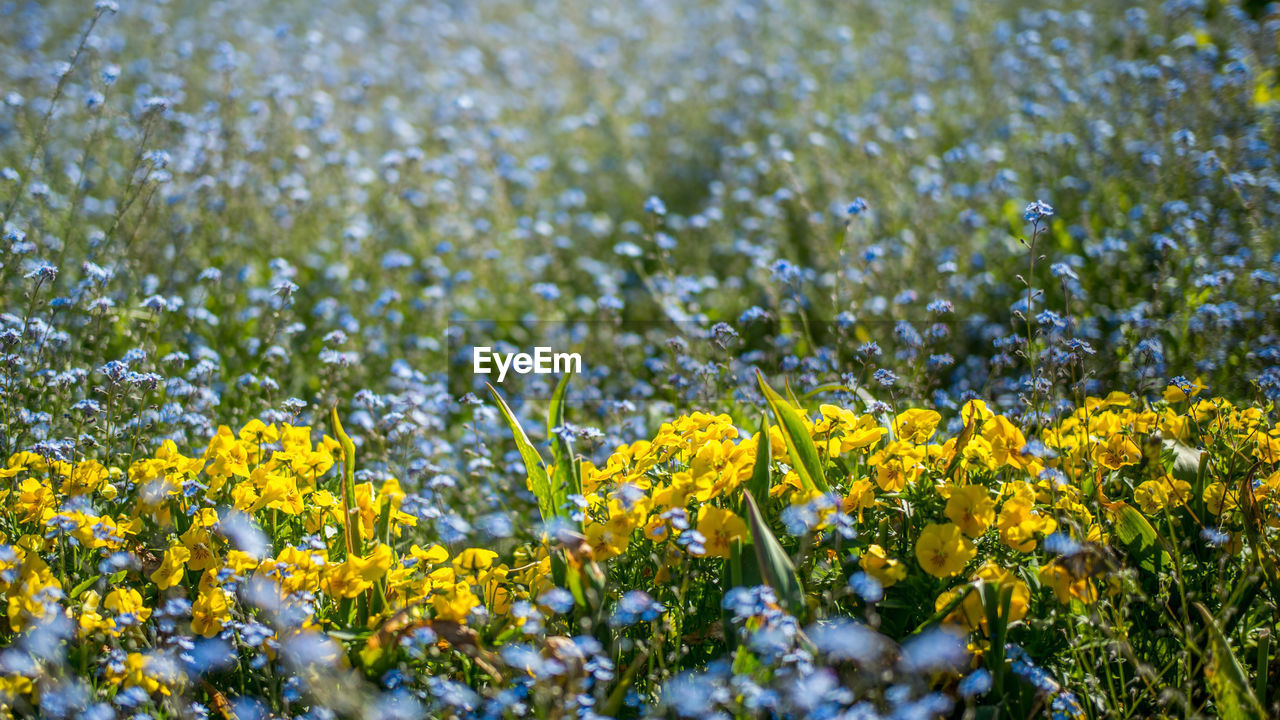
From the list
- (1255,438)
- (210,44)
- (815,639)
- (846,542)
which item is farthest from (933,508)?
(210,44)

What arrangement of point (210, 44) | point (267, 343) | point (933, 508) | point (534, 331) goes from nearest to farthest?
point (933, 508)
point (267, 343)
point (534, 331)
point (210, 44)

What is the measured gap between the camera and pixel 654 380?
4277mm

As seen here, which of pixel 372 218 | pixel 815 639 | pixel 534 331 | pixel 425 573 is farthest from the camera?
pixel 372 218

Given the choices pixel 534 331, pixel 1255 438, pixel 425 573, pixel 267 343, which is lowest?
pixel 534 331

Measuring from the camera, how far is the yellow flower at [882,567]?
2.11 metres

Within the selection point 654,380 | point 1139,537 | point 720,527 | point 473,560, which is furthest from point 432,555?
point 654,380

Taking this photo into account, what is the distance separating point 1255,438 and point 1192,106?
11.9 feet

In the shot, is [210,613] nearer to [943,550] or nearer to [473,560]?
[473,560]

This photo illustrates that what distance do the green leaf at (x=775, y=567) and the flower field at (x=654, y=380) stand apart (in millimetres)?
14

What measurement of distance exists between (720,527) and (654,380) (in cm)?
208

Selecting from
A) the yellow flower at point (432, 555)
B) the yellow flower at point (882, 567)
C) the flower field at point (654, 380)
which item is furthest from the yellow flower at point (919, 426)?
the yellow flower at point (432, 555)

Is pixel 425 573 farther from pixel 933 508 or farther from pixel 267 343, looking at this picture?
pixel 267 343

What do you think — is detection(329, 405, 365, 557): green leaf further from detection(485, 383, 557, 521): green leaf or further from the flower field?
detection(485, 383, 557, 521): green leaf

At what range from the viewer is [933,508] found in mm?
2346
